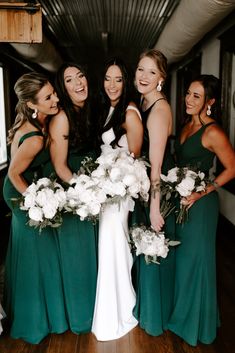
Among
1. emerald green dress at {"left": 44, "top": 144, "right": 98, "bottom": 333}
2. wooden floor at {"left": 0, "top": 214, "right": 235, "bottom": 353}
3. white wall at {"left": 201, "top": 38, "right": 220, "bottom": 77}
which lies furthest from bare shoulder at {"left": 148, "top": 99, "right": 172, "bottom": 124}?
white wall at {"left": 201, "top": 38, "right": 220, "bottom": 77}

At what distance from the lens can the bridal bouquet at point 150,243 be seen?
8.35ft

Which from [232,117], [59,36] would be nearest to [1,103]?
[59,36]

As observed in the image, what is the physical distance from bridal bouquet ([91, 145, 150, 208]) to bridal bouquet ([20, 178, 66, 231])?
262 millimetres

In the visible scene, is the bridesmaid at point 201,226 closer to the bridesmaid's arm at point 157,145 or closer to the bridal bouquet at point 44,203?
the bridesmaid's arm at point 157,145

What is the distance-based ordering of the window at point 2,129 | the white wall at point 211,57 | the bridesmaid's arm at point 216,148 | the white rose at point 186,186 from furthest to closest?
the window at point 2,129 → the white wall at point 211,57 → the bridesmaid's arm at point 216,148 → the white rose at point 186,186

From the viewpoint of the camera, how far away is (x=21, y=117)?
2611 mm

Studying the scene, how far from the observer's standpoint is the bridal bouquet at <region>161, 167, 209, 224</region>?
248cm

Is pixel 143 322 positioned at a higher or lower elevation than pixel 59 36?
lower

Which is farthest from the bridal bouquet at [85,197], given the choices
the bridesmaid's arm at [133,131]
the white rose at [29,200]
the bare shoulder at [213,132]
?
the bare shoulder at [213,132]

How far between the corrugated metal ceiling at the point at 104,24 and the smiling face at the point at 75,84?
2828 mm

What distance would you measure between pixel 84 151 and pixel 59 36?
5192 mm

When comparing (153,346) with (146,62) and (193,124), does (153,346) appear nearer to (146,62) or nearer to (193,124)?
(193,124)

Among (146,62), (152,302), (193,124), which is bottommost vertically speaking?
(152,302)

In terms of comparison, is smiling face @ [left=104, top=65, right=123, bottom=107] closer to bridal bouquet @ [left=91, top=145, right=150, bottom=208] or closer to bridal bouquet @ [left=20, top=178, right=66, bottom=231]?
bridal bouquet @ [left=91, top=145, right=150, bottom=208]
